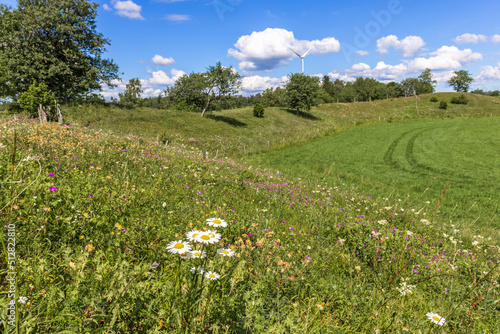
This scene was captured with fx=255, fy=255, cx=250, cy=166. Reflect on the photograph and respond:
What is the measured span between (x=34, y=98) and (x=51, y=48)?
7112 mm

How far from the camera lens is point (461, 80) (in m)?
112

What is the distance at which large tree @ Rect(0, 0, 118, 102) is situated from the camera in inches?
911

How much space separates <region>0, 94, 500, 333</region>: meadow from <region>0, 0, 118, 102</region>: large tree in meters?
21.8

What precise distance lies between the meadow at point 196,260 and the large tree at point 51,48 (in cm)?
2177

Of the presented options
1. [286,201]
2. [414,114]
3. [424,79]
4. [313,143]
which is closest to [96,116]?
[313,143]

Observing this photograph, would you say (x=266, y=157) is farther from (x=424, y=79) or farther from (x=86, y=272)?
(x=424, y=79)

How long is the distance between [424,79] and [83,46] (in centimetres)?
13501

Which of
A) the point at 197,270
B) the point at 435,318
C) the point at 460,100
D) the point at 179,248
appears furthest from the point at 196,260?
the point at 460,100

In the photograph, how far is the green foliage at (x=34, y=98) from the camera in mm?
21156

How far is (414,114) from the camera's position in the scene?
208ft

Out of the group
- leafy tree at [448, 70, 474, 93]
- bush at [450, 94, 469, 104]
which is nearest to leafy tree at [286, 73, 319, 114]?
bush at [450, 94, 469, 104]

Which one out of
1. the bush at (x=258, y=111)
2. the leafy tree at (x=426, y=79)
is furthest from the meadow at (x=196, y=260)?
the leafy tree at (x=426, y=79)

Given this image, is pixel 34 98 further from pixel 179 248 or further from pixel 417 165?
pixel 417 165

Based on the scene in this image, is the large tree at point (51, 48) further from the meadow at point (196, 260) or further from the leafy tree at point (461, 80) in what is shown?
the leafy tree at point (461, 80)
